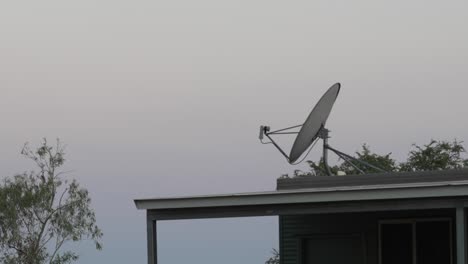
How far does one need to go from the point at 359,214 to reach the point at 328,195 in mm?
3087

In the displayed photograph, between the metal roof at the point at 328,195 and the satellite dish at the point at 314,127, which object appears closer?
the metal roof at the point at 328,195

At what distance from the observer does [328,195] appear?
14992 millimetres

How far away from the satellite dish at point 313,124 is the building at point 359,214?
0.68m

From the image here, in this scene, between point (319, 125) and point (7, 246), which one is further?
point (7, 246)

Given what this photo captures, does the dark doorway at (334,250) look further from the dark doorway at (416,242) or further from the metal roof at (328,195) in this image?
the metal roof at (328,195)

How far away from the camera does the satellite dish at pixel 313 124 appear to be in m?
18.4

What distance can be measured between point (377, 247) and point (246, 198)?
2.92 m

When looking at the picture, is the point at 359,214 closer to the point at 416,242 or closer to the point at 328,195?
the point at 416,242

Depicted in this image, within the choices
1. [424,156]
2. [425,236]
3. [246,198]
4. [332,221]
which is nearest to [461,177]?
[425,236]

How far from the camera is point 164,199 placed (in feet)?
53.1

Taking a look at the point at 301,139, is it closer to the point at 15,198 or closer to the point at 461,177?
the point at 461,177

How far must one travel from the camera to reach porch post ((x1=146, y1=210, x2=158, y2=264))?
52.4 feet

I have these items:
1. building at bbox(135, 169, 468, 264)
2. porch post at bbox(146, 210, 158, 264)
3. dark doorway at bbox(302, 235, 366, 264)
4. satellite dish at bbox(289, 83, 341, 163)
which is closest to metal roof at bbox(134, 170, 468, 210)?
building at bbox(135, 169, 468, 264)

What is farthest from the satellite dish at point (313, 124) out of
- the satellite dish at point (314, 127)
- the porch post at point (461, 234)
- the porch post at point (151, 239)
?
the porch post at point (461, 234)
